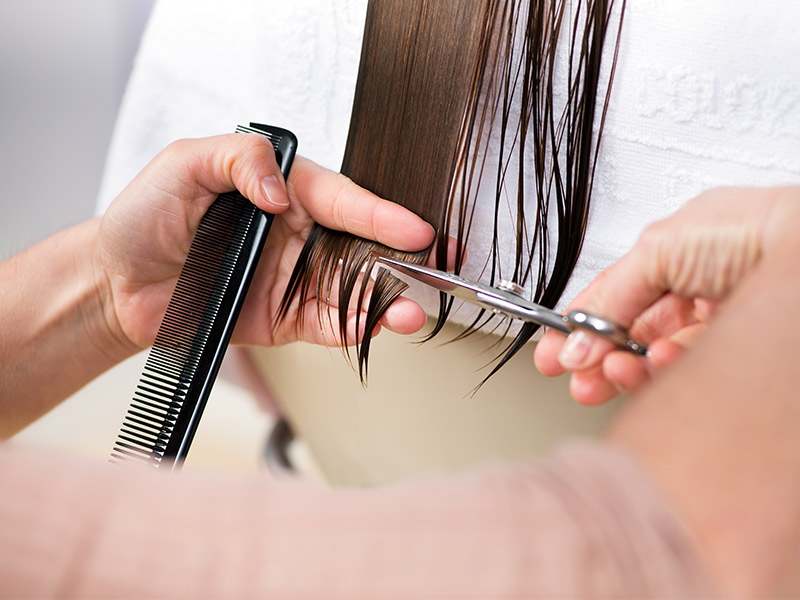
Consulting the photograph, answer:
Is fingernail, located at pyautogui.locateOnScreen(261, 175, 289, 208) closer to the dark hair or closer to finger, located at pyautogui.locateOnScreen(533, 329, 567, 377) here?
the dark hair

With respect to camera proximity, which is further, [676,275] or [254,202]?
[254,202]

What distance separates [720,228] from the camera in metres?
0.33

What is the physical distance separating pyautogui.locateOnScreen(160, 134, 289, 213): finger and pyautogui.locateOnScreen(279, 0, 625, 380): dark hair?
0.24 feet

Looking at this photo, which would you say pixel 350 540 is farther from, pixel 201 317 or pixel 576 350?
pixel 201 317

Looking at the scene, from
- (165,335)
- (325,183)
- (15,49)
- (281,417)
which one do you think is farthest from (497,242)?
(15,49)

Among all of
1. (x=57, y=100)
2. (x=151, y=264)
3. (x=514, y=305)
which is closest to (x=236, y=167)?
(x=151, y=264)

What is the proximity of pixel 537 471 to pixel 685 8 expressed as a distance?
0.34 m

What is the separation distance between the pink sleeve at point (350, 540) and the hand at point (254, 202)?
0.32m

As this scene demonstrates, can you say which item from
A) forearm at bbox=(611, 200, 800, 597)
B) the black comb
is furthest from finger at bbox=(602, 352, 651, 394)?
the black comb

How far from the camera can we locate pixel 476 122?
1.56ft

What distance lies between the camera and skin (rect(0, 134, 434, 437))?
0.53m

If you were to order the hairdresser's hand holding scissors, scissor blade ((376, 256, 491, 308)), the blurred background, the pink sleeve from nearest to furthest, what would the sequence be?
the pink sleeve < the hairdresser's hand holding scissors < scissor blade ((376, 256, 491, 308)) < the blurred background

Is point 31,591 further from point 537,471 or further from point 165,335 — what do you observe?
point 165,335

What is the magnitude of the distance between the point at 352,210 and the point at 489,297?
0.54 ft
